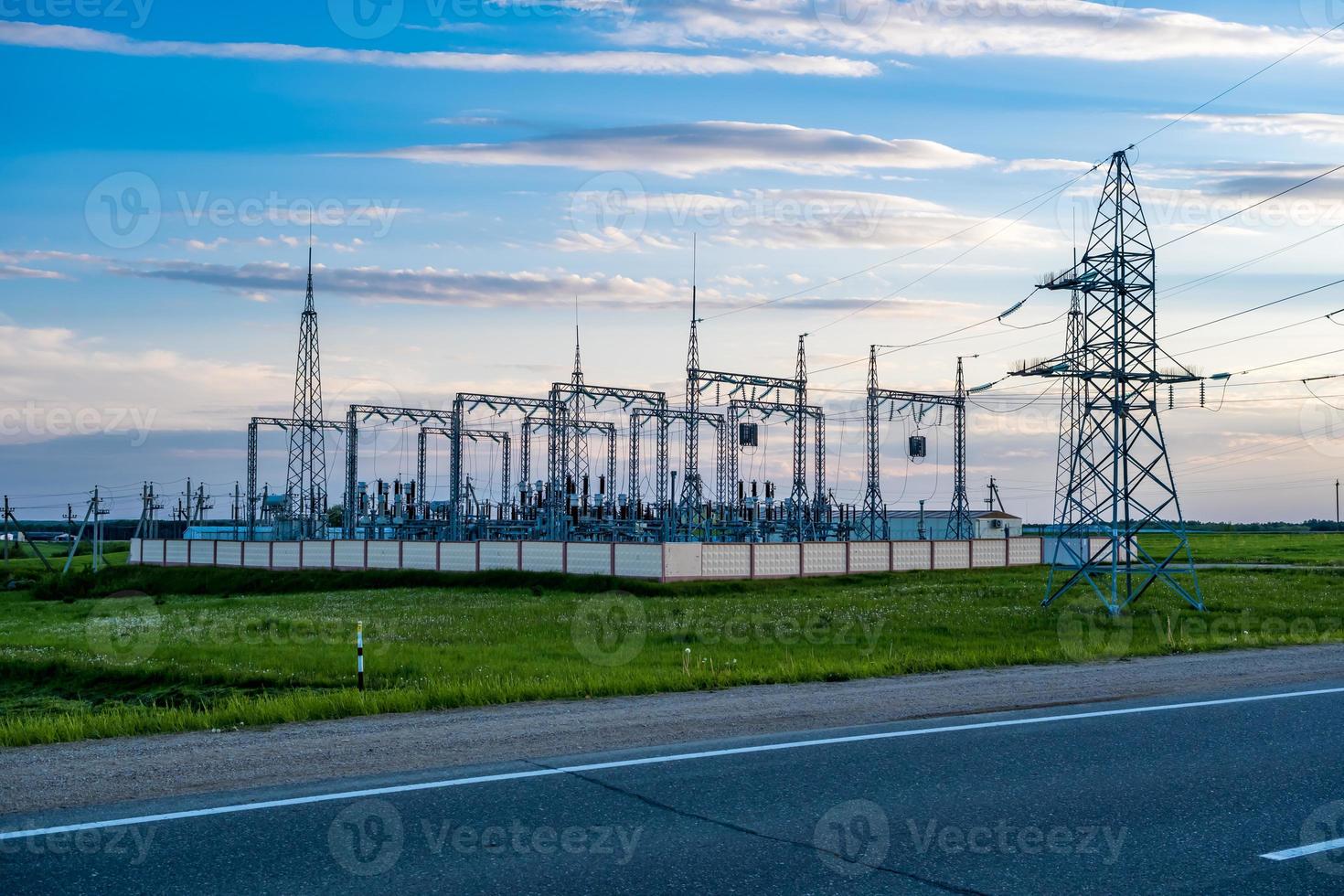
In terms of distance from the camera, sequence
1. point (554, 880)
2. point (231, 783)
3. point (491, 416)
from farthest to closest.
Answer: point (491, 416) → point (231, 783) → point (554, 880)

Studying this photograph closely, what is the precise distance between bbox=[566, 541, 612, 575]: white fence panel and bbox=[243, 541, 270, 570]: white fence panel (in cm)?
1950

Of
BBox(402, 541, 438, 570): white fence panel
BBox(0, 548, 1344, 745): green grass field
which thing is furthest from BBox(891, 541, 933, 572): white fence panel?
BBox(402, 541, 438, 570): white fence panel

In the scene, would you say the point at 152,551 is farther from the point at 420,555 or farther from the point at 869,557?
the point at 869,557

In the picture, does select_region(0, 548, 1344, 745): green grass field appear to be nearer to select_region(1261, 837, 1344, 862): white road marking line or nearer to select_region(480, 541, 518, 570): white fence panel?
select_region(480, 541, 518, 570): white fence panel

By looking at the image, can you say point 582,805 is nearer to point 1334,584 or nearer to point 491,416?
point 1334,584

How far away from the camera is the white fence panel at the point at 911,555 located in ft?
166

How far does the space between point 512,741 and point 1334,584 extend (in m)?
40.5

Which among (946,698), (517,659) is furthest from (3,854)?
(517,659)

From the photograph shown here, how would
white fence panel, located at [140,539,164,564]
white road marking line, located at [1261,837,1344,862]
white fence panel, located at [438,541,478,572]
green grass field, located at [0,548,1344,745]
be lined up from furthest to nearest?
1. white fence panel, located at [140,539,164,564]
2. white fence panel, located at [438,541,478,572]
3. green grass field, located at [0,548,1344,745]
4. white road marking line, located at [1261,837,1344,862]

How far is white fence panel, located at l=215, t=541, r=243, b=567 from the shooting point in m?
60.0

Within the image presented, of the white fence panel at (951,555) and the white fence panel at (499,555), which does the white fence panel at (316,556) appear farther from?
the white fence panel at (951,555)

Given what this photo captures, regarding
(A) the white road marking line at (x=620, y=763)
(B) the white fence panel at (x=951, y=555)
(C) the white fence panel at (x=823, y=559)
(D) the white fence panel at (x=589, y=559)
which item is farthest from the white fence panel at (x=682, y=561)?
(A) the white road marking line at (x=620, y=763)

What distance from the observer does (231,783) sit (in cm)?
991

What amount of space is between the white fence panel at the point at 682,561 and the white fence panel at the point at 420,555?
13.8 metres
